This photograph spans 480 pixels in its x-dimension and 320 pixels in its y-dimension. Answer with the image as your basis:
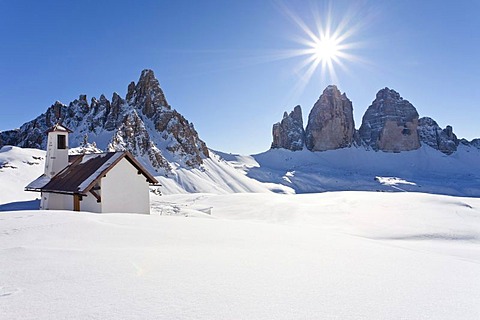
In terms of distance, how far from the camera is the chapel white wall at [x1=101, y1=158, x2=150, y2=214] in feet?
59.2

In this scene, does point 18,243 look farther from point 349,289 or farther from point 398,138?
point 398,138

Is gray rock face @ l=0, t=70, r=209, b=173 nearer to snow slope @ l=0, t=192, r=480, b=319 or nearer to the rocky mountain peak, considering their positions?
the rocky mountain peak

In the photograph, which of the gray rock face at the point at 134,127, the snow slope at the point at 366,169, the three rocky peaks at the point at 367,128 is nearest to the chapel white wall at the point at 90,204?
the gray rock face at the point at 134,127

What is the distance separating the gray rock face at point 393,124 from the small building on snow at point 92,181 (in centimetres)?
16094

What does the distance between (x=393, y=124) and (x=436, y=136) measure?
3063 centimetres

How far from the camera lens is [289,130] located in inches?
6407

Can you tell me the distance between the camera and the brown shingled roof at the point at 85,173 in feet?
57.6

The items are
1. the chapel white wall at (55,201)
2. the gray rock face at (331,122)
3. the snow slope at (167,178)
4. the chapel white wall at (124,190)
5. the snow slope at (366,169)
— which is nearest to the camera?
the chapel white wall at (124,190)

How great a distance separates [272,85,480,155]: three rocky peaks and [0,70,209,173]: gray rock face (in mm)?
74750

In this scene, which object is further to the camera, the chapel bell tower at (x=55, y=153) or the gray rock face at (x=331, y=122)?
the gray rock face at (x=331, y=122)

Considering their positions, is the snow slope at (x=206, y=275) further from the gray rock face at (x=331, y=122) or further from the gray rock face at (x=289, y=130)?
the gray rock face at (x=289, y=130)

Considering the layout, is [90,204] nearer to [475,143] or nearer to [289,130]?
[289,130]

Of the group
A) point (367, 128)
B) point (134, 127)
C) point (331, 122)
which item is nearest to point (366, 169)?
point (331, 122)

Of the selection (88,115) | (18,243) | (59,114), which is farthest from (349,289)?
(59,114)
